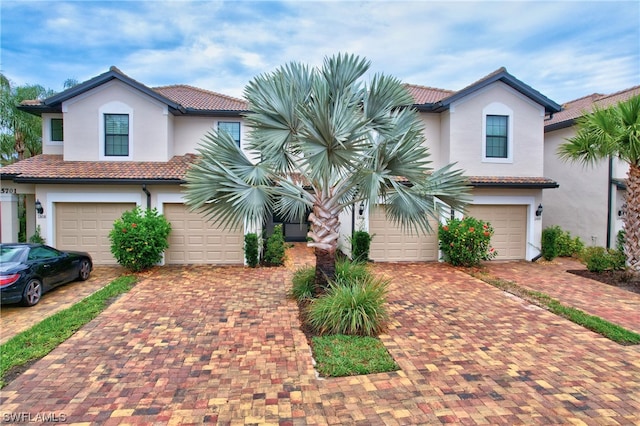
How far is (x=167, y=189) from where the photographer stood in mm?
12078

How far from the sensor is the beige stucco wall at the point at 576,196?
1383 centimetres

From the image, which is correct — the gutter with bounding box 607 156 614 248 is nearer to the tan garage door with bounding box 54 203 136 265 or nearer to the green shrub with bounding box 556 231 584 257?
the green shrub with bounding box 556 231 584 257

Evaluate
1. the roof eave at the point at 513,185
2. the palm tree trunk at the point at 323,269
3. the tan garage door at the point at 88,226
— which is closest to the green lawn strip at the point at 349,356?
the palm tree trunk at the point at 323,269

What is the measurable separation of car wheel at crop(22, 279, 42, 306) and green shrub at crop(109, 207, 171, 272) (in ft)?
8.87

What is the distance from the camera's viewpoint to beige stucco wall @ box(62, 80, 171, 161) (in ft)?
40.7

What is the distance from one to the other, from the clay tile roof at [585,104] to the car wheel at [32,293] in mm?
18609

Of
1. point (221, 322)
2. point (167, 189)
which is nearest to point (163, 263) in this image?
point (167, 189)

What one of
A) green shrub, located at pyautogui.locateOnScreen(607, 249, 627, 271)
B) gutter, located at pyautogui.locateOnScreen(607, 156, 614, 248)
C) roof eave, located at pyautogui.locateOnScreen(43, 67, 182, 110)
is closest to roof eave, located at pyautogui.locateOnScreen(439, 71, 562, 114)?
gutter, located at pyautogui.locateOnScreen(607, 156, 614, 248)

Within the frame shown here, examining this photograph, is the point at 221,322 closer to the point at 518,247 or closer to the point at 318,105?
the point at 318,105

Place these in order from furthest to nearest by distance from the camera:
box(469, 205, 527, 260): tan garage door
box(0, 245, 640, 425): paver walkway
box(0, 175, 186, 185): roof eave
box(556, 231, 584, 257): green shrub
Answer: box(556, 231, 584, 257): green shrub → box(469, 205, 527, 260): tan garage door → box(0, 175, 186, 185): roof eave → box(0, 245, 640, 425): paver walkway

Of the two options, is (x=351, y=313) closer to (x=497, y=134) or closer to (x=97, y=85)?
(x=497, y=134)

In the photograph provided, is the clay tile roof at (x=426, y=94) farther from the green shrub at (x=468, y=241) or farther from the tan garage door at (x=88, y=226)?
the tan garage door at (x=88, y=226)

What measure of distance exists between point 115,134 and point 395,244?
1127 cm

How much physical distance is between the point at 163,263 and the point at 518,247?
1363cm
